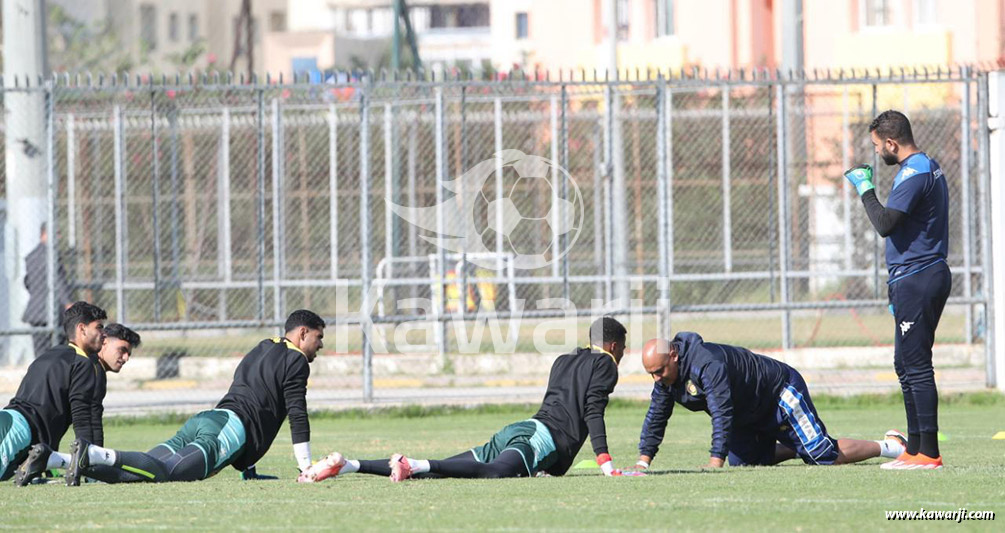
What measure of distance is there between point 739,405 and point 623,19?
3935 cm

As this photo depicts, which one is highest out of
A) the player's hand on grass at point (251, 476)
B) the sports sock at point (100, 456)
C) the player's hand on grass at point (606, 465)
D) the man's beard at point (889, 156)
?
the man's beard at point (889, 156)

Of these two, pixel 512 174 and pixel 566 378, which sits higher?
pixel 512 174

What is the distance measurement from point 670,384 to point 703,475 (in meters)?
0.74

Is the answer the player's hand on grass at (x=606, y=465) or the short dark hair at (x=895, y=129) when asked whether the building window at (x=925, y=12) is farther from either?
the player's hand on grass at (x=606, y=465)

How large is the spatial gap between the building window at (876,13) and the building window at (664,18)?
6193 mm

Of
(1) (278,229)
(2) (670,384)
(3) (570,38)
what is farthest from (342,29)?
Answer: (2) (670,384)

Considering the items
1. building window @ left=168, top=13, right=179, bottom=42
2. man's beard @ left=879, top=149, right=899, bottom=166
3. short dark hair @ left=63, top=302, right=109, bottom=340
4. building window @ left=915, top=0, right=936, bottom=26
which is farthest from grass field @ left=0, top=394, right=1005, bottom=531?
building window @ left=168, top=13, right=179, bottom=42

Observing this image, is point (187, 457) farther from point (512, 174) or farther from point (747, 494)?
point (512, 174)

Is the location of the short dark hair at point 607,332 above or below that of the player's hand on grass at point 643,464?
above

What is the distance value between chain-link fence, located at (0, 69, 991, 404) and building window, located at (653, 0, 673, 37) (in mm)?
14087

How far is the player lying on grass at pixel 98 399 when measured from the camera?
9086 mm

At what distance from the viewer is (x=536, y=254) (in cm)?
2136

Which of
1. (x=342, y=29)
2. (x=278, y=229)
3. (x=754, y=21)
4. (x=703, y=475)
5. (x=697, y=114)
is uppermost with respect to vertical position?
(x=342, y=29)

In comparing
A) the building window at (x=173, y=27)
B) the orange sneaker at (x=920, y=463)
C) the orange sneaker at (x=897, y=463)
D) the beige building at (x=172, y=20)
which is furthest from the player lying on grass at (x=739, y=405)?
the building window at (x=173, y=27)
